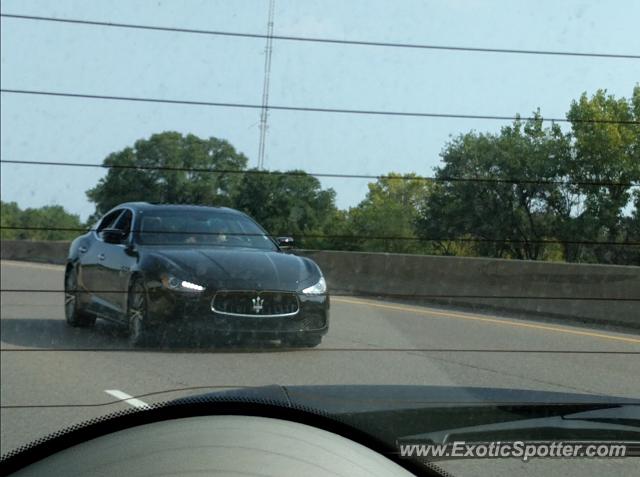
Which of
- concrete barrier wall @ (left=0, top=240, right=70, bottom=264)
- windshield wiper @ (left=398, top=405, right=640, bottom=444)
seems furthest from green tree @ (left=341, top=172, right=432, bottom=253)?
concrete barrier wall @ (left=0, top=240, right=70, bottom=264)

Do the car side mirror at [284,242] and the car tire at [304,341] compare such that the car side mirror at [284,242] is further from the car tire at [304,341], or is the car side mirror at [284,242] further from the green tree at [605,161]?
the green tree at [605,161]

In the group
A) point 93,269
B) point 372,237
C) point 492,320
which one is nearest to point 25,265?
point 93,269

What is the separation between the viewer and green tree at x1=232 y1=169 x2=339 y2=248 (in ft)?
10.1

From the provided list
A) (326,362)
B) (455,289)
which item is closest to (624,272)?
(455,289)

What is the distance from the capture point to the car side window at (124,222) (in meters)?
3.04

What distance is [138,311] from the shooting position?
10.2 ft

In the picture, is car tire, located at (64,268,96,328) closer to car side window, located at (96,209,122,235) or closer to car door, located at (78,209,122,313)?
car door, located at (78,209,122,313)

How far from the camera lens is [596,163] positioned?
9.78 ft

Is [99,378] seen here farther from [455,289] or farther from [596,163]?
[596,163]

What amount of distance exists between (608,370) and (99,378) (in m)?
2.34

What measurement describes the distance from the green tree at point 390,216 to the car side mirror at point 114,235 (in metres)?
0.74

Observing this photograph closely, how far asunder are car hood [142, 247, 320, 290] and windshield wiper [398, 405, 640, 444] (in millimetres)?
780

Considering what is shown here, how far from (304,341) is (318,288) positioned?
187mm

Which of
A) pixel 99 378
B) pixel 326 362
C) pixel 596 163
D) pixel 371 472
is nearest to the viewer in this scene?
pixel 371 472
